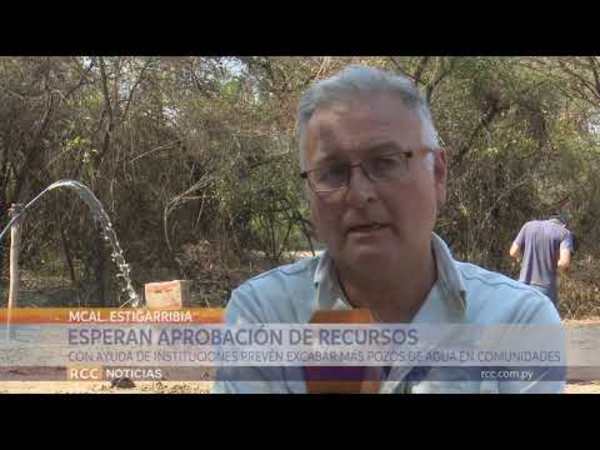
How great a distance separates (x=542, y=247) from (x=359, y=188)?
1.88 metres

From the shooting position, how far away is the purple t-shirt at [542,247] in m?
3.81

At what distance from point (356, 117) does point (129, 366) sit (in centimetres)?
164

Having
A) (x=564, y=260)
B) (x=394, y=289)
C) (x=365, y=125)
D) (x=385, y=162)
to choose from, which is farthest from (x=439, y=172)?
(x=564, y=260)

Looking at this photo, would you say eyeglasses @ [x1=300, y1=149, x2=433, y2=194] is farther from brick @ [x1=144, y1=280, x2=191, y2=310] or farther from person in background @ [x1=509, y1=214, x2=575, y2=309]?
person in background @ [x1=509, y1=214, x2=575, y2=309]

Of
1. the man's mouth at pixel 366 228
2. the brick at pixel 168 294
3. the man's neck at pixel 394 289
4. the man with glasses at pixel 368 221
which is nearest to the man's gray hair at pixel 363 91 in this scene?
the man with glasses at pixel 368 221

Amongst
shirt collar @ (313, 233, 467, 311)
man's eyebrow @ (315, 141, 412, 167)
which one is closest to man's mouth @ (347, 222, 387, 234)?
shirt collar @ (313, 233, 467, 311)

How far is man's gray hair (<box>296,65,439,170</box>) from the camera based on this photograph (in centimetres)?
237

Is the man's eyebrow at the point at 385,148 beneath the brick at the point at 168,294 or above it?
above

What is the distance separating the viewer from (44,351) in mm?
3352

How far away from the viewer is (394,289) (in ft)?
8.05

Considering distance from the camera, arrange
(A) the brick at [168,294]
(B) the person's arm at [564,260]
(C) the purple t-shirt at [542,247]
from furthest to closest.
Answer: (B) the person's arm at [564,260], (C) the purple t-shirt at [542,247], (A) the brick at [168,294]

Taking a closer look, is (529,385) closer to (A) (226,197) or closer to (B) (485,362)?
(B) (485,362)

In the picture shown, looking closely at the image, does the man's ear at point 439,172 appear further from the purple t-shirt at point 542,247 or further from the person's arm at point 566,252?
the person's arm at point 566,252

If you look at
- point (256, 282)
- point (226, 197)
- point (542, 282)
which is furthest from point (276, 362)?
point (542, 282)
